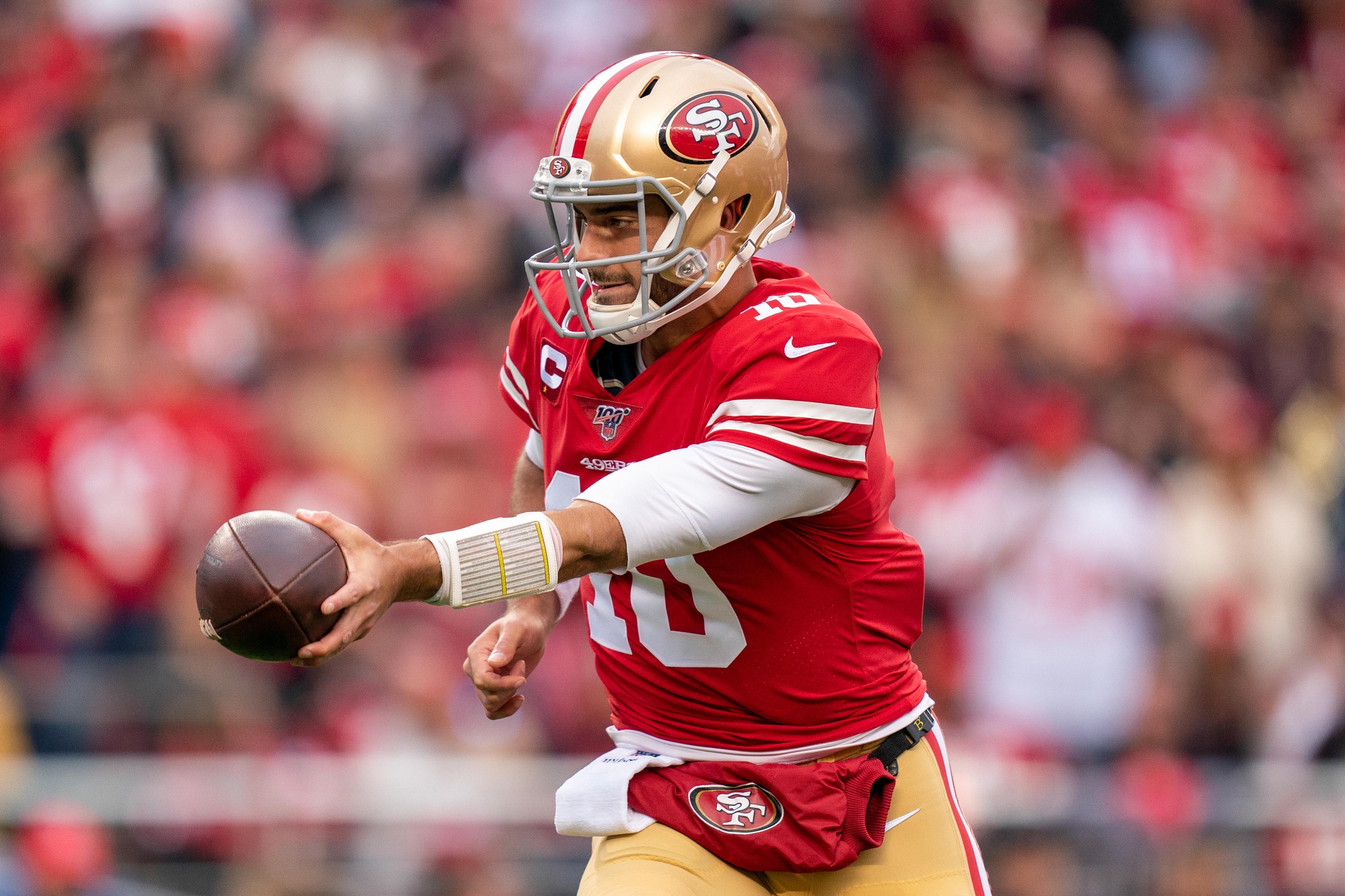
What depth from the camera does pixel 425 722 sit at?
662 centimetres

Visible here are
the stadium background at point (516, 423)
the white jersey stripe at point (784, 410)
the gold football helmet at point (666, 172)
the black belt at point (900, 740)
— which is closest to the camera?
the white jersey stripe at point (784, 410)

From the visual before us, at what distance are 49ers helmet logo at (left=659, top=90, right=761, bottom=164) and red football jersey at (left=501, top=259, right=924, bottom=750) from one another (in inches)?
11.3

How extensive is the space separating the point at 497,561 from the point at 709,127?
99cm

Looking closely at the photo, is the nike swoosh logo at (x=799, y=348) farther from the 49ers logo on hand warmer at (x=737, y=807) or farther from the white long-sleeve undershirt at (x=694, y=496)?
the 49ers logo on hand warmer at (x=737, y=807)

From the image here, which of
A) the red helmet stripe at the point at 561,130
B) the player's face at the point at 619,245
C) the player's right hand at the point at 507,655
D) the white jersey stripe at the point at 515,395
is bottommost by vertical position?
the player's right hand at the point at 507,655

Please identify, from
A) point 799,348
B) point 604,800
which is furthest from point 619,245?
point 604,800

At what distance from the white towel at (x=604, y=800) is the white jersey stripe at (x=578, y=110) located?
120cm

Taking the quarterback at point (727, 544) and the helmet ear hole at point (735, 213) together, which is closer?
the quarterback at point (727, 544)

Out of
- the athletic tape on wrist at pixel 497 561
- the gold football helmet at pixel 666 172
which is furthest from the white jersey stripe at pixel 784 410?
the athletic tape on wrist at pixel 497 561

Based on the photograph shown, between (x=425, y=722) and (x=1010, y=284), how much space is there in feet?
12.0

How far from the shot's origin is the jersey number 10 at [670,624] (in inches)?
134

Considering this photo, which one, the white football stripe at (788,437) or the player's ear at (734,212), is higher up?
the player's ear at (734,212)

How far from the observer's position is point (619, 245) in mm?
3391

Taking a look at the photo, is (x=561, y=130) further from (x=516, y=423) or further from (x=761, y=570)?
(x=516, y=423)
